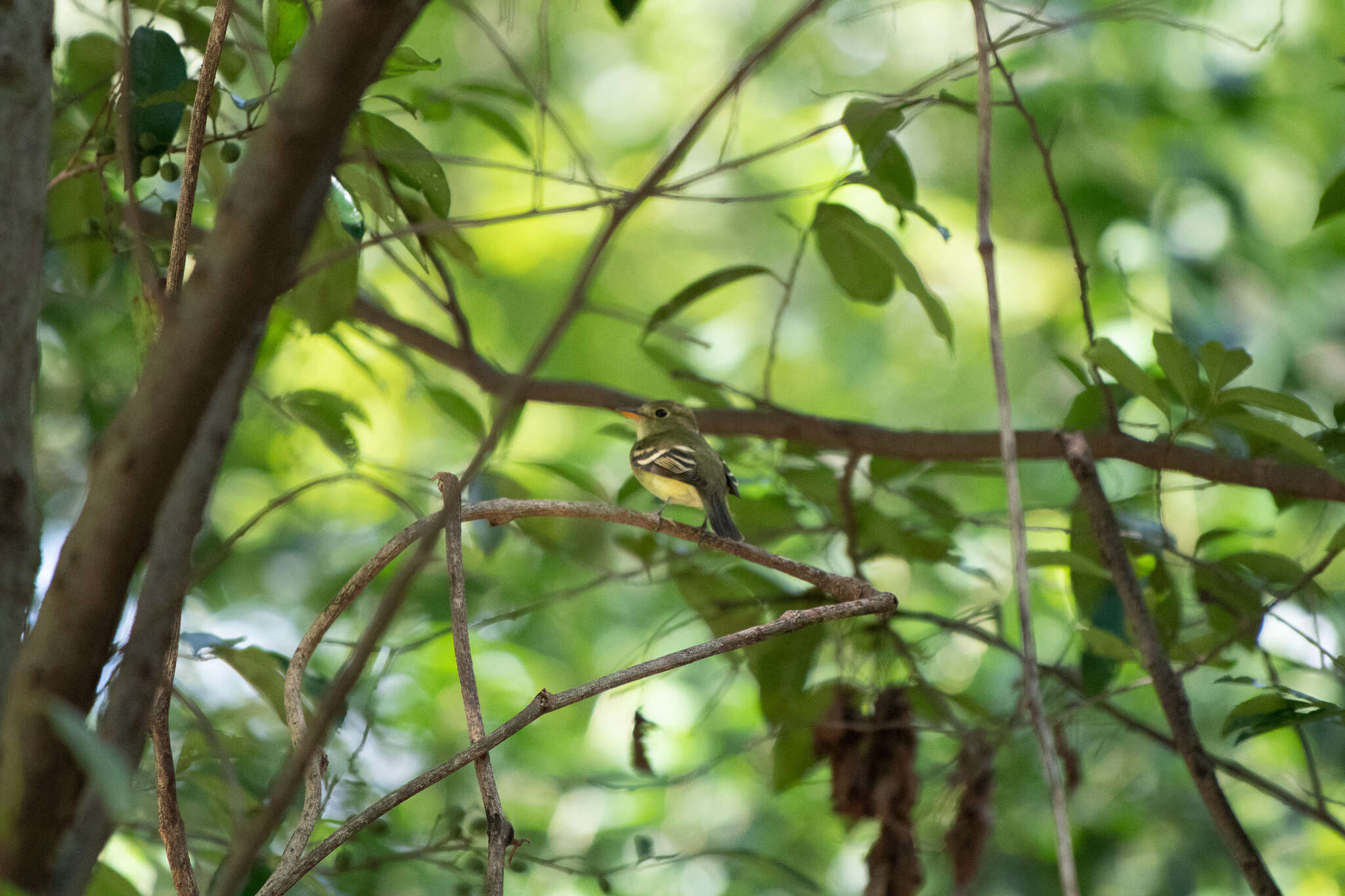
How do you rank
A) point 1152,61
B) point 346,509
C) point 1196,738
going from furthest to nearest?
point 346,509 < point 1152,61 < point 1196,738

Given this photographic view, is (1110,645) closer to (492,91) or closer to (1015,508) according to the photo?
(1015,508)

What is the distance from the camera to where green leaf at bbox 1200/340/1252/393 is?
151 cm

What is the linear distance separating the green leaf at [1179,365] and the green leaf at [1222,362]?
0.03 metres

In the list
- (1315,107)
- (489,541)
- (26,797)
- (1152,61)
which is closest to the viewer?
(26,797)

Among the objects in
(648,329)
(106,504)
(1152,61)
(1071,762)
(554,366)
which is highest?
(1152,61)

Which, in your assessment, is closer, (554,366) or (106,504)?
(106,504)

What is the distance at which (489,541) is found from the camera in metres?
2.27

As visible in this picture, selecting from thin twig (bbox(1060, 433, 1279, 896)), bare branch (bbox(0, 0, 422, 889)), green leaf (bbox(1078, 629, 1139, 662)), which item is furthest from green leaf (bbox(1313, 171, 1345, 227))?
bare branch (bbox(0, 0, 422, 889))

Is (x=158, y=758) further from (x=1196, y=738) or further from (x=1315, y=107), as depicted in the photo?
(x=1315, y=107)

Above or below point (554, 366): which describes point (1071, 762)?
below

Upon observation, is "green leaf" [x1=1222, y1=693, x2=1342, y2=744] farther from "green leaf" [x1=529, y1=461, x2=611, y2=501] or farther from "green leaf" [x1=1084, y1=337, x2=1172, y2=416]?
"green leaf" [x1=529, y1=461, x2=611, y2=501]

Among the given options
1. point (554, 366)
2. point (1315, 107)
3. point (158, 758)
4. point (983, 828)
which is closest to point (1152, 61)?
point (1315, 107)

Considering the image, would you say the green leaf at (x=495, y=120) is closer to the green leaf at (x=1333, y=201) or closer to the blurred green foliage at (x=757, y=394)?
the blurred green foliage at (x=757, y=394)

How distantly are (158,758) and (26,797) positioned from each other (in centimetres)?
46
